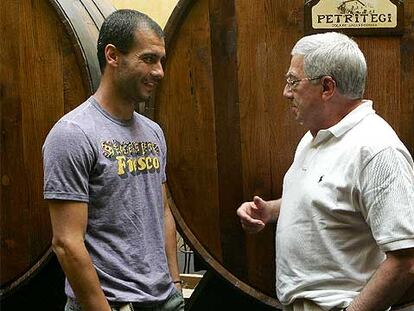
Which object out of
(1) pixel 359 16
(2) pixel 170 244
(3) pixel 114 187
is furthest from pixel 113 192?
(1) pixel 359 16

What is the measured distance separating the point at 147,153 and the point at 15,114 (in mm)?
575

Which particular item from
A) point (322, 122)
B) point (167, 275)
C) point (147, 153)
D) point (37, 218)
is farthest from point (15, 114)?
point (322, 122)

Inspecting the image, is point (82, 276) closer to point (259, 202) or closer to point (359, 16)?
point (259, 202)

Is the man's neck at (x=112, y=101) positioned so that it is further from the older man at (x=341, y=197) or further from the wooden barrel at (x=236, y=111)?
the older man at (x=341, y=197)

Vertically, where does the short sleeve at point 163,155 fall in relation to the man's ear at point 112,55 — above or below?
below

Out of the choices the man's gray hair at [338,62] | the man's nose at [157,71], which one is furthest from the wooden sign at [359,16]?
the man's nose at [157,71]

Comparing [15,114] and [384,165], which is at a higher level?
[15,114]

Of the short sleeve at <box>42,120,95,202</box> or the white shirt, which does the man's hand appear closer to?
the white shirt

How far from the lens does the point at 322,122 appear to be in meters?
1.84

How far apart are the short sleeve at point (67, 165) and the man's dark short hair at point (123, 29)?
0.27 meters

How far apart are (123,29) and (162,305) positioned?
73cm

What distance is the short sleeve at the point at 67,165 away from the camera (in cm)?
167

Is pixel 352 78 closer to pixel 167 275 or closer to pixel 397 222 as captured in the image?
pixel 397 222

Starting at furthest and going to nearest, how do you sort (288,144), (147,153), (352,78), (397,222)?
(288,144) < (147,153) < (352,78) < (397,222)
